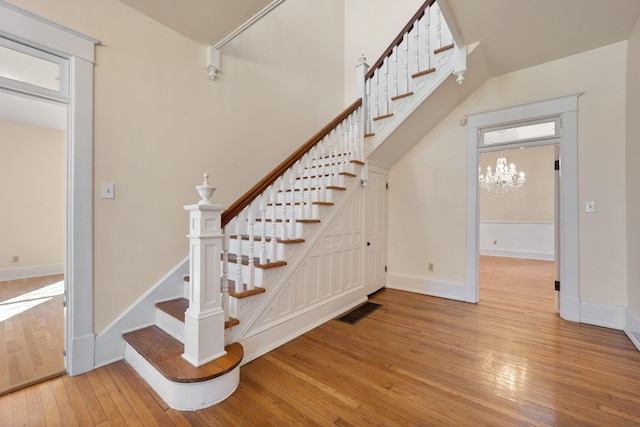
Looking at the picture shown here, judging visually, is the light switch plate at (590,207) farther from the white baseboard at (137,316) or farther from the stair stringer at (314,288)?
the white baseboard at (137,316)

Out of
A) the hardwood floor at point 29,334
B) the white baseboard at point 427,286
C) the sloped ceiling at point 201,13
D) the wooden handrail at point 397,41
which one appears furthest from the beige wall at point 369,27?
the hardwood floor at point 29,334

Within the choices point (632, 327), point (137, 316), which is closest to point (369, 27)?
point (632, 327)

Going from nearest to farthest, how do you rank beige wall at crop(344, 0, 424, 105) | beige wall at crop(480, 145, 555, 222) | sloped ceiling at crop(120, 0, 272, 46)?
sloped ceiling at crop(120, 0, 272, 46) → beige wall at crop(344, 0, 424, 105) → beige wall at crop(480, 145, 555, 222)

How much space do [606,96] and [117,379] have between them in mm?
4986

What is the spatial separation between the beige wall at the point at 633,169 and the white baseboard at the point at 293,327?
2579mm

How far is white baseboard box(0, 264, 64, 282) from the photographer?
13.4 ft

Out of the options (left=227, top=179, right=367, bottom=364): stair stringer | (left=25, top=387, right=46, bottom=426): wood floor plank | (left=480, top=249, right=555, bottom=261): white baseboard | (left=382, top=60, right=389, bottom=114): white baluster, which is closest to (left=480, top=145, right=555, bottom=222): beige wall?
(left=480, top=249, right=555, bottom=261): white baseboard

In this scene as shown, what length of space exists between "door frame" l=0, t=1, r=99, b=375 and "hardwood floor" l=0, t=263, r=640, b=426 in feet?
0.92

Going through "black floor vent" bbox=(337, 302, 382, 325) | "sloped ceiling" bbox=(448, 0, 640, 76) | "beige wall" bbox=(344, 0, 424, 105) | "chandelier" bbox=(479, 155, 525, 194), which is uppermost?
"beige wall" bbox=(344, 0, 424, 105)

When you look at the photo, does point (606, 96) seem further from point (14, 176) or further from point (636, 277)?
point (14, 176)

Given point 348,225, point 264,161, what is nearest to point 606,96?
point 348,225

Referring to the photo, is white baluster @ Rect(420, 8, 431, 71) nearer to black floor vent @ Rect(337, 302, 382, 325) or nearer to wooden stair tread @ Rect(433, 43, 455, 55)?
wooden stair tread @ Rect(433, 43, 455, 55)

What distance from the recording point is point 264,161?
127 inches

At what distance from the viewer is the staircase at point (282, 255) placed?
1.65 metres
